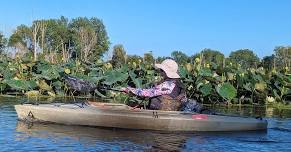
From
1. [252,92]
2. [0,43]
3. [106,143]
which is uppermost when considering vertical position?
[0,43]

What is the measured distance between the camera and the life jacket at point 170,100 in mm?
9711

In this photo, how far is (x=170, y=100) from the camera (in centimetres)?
975

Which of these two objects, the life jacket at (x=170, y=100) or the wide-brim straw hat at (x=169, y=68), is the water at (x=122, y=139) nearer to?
the life jacket at (x=170, y=100)

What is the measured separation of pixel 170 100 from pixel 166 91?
22cm

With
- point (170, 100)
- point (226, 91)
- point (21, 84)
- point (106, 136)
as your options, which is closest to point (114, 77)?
point (21, 84)

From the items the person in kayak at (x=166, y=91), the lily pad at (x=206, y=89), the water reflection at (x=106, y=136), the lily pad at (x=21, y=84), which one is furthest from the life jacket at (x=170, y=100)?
the lily pad at (x=21, y=84)

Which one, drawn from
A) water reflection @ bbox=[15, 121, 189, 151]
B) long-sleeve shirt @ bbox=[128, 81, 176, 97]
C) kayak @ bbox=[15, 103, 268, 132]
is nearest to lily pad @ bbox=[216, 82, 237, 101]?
kayak @ bbox=[15, 103, 268, 132]

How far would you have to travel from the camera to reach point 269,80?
17.4 meters

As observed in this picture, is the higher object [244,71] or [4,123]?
[244,71]

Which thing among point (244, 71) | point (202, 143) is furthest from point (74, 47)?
point (202, 143)

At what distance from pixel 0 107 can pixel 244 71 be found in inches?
330

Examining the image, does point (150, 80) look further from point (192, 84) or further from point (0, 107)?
point (0, 107)

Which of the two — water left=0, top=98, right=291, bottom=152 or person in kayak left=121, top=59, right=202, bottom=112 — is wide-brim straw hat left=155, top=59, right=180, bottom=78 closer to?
Answer: person in kayak left=121, top=59, right=202, bottom=112

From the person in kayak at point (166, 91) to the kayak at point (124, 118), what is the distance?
8.9 inches
